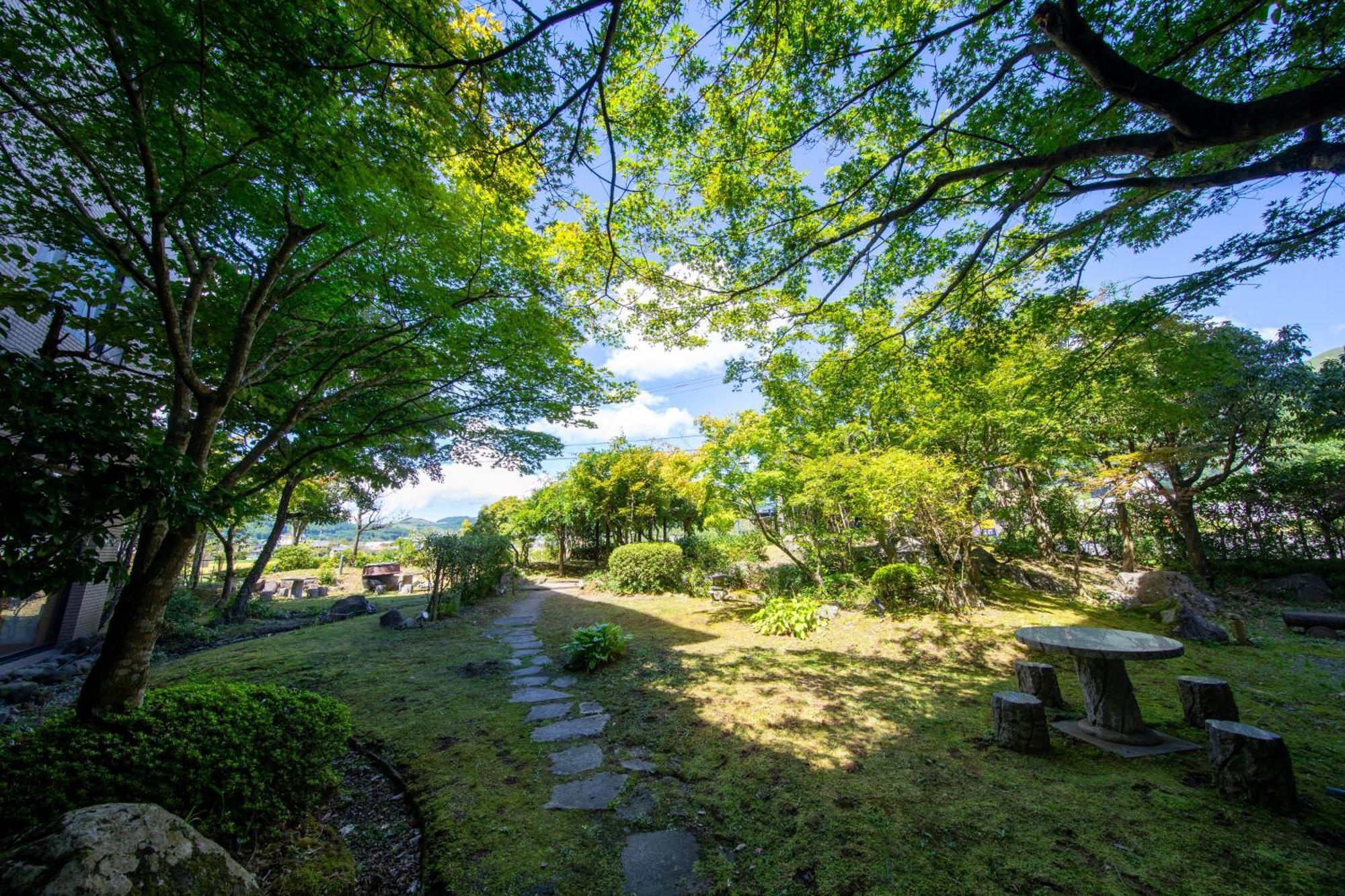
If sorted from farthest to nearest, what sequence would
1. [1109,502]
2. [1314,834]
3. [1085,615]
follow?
[1109,502] → [1085,615] → [1314,834]

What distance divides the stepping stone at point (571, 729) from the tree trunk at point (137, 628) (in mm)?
2450

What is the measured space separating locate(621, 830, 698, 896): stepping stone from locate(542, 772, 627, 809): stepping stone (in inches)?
16.3

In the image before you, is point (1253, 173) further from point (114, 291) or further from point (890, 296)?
point (114, 291)

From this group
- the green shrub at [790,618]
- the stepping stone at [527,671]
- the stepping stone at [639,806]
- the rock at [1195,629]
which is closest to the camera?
the stepping stone at [639,806]

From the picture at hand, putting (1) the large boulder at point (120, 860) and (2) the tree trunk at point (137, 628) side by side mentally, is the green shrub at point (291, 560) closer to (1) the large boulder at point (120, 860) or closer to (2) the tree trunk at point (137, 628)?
(2) the tree trunk at point (137, 628)

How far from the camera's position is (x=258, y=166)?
3232mm

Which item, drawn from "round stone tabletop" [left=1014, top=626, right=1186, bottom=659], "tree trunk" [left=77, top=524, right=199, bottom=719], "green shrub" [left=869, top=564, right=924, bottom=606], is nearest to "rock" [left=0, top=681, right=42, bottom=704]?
"tree trunk" [left=77, top=524, right=199, bottom=719]

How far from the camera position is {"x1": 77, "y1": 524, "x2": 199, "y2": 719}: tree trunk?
2.24m

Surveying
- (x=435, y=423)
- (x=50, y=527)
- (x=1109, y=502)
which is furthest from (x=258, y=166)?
(x=1109, y=502)

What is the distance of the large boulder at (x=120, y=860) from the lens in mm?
1284

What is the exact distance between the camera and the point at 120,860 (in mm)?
1396

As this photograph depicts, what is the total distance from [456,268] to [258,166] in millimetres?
1623

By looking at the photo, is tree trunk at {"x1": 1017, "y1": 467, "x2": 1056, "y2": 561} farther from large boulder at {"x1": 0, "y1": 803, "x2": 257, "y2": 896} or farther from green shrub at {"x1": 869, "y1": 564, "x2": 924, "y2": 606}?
large boulder at {"x1": 0, "y1": 803, "x2": 257, "y2": 896}

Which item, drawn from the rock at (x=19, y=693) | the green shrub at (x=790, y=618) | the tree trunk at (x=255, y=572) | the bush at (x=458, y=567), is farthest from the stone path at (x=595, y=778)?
the tree trunk at (x=255, y=572)
